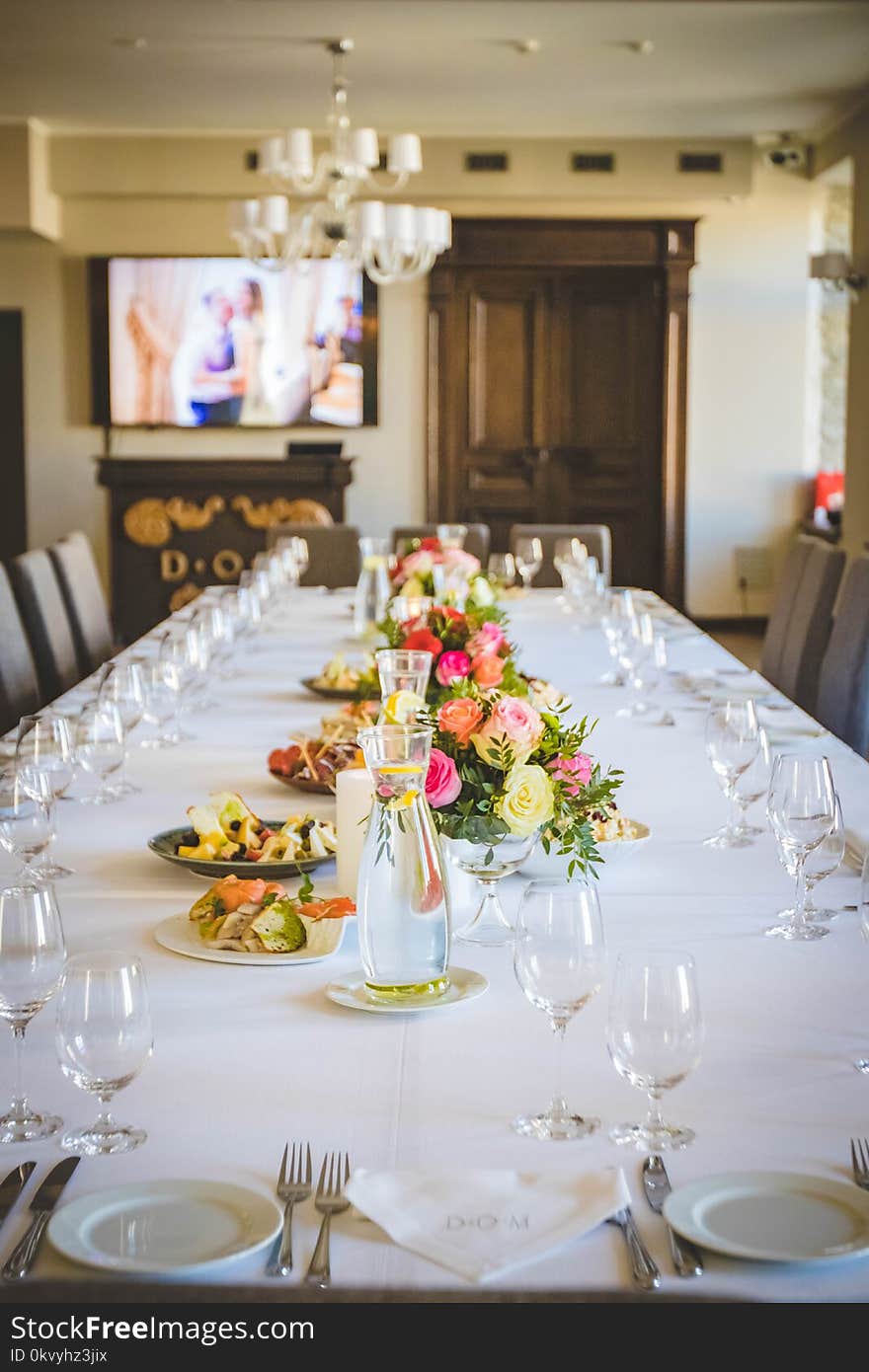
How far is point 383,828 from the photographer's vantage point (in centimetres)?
162

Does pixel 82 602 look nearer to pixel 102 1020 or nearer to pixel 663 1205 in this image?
pixel 102 1020

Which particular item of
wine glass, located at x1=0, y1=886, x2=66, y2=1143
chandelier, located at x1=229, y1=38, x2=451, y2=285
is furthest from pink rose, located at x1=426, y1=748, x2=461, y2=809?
chandelier, located at x1=229, y1=38, x2=451, y2=285

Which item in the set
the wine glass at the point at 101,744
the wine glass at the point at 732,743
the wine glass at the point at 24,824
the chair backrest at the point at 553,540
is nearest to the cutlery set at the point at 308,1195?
the wine glass at the point at 24,824

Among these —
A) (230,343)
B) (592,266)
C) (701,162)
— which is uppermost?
(701,162)

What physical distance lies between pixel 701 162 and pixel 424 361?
1.96m

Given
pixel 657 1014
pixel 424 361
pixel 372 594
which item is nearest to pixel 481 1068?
pixel 657 1014

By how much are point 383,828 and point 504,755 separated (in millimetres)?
200

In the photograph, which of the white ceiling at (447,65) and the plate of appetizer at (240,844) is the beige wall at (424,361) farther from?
the plate of appetizer at (240,844)

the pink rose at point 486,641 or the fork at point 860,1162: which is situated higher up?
the pink rose at point 486,641

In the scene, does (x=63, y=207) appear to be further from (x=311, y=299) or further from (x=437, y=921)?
(x=437, y=921)

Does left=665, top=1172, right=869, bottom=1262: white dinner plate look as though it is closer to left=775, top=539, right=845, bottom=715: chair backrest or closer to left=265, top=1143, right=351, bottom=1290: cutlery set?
left=265, top=1143, right=351, bottom=1290: cutlery set

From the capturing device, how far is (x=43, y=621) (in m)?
4.75

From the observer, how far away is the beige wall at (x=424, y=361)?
9.66 meters

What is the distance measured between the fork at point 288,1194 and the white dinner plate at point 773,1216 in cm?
27
